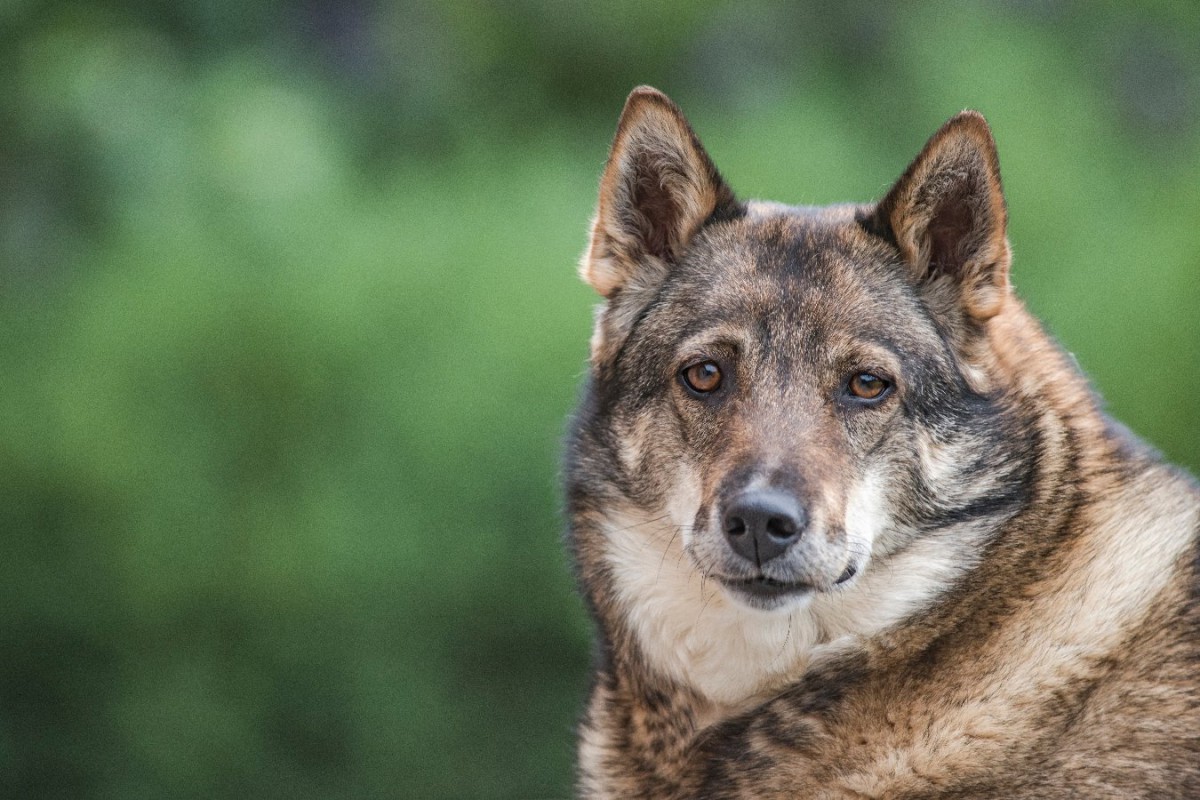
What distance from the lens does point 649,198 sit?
168 inches

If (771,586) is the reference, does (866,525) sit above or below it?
above

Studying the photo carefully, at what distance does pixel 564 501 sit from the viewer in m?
4.16

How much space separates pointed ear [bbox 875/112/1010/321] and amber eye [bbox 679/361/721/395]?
614 millimetres

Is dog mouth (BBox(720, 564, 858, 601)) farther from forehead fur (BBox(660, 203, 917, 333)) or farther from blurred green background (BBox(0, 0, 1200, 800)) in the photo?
blurred green background (BBox(0, 0, 1200, 800))

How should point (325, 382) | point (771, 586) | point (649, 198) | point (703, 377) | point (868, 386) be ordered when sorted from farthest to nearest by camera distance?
1. point (325, 382)
2. point (649, 198)
3. point (703, 377)
4. point (868, 386)
5. point (771, 586)

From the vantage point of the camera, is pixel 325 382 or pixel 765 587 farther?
pixel 325 382

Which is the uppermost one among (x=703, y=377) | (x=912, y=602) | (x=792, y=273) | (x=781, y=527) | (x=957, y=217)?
(x=957, y=217)

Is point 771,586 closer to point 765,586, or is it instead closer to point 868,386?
point 765,586

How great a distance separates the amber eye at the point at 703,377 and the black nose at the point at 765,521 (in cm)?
42

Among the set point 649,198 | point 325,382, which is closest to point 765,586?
point 649,198

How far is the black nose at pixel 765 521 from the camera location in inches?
139

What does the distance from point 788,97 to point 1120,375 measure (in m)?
3.16

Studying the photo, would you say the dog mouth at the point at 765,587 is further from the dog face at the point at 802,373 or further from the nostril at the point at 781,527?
the nostril at the point at 781,527

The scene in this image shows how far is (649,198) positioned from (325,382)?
15.2 ft
